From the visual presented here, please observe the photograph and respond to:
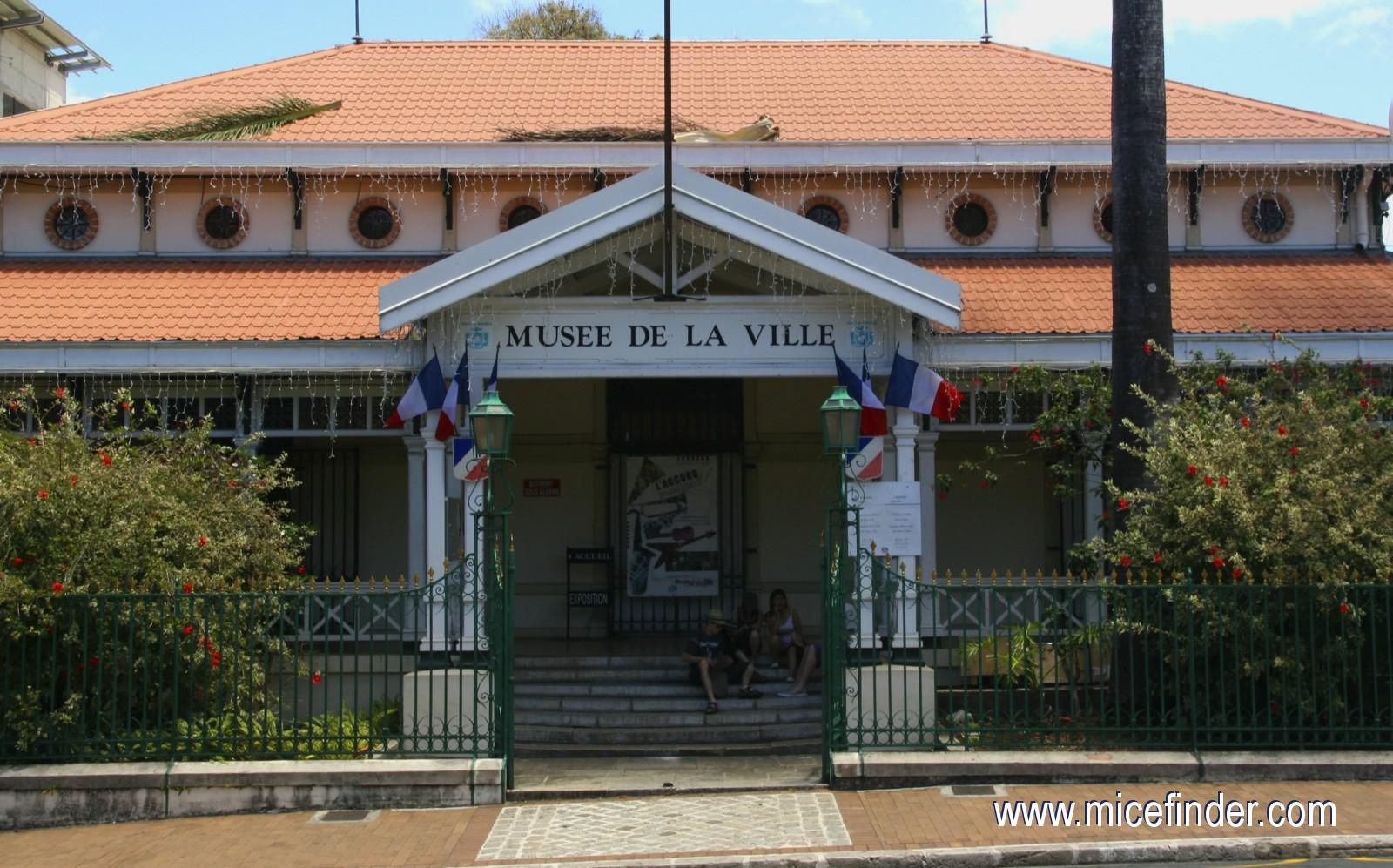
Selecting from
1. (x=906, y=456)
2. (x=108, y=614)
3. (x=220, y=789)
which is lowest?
(x=220, y=789)

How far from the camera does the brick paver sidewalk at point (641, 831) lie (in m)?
9.16

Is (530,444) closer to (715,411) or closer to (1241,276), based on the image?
(715,411)

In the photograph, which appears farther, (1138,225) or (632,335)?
(632,335)

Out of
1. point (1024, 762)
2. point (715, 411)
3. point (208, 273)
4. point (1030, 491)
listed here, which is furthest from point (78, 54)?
point (1024, 762)

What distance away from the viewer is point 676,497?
55.8ft

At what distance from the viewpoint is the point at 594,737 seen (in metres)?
12.7

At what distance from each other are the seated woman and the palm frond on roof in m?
8.42

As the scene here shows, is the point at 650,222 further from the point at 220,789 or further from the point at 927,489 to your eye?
the point at 220,789

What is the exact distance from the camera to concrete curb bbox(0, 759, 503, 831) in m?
10.1

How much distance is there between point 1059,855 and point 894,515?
3.76 meters

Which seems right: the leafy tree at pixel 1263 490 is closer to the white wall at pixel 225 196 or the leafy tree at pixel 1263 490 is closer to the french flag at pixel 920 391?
the french flag at pixel 920 391

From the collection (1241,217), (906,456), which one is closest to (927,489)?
(906,456)

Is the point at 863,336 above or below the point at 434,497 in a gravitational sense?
above

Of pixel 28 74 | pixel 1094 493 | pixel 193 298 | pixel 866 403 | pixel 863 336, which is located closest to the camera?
pixel 866 403
